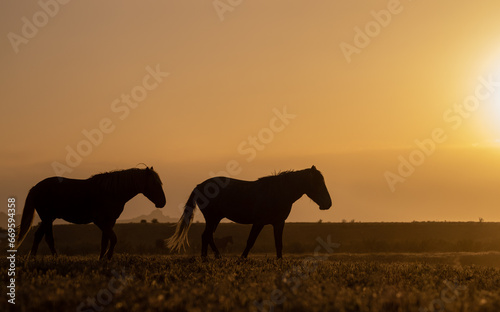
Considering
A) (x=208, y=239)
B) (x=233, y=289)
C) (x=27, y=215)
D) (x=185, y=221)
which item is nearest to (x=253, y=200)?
(x=208, y=239)

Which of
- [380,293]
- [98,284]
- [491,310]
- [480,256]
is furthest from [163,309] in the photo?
[480,256]

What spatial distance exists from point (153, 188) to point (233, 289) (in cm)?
853

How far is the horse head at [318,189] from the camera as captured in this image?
807 inches

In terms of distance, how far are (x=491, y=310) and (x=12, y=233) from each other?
417 inches

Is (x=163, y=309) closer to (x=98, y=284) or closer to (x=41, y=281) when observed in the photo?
(x=98, y=284)

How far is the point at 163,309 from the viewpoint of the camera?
9.10 meters

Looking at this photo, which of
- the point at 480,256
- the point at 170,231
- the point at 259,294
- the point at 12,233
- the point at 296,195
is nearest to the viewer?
the point at 259,294

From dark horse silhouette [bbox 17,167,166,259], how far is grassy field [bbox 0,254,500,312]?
3.80 m

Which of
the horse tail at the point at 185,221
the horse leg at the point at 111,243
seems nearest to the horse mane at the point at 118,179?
the horse leg at the point at 111,243

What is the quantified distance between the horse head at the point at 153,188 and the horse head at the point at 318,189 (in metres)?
4.71

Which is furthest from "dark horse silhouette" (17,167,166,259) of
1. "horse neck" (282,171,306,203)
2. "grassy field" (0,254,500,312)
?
"horse neck" (282,171,306,203)

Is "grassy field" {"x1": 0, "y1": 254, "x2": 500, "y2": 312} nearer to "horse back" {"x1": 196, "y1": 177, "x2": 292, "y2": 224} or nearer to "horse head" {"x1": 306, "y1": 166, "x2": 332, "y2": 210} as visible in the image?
"horse back" {"x1": 196, "y1": 177, "x2": 292, "y2": 224}

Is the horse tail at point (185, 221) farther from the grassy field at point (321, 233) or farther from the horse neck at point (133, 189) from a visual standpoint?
the grassy field at point (321, 233)

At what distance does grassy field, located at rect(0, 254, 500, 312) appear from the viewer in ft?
30.1
